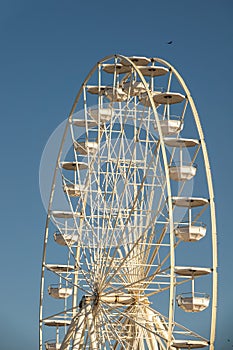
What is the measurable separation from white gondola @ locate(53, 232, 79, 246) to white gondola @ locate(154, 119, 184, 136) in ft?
18.1

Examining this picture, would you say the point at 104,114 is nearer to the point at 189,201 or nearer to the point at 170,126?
the point at 170,126

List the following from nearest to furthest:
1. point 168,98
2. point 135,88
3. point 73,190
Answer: point 168,98, point 135,88, point 73,190

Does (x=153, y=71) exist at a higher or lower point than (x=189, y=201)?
higher

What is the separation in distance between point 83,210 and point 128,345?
5.62m

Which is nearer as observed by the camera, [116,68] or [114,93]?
[116,68]

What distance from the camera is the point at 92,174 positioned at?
173ft

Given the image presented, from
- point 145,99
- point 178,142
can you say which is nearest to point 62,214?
point 145,99

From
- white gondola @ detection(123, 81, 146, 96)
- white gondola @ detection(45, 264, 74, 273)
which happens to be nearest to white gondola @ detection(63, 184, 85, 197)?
white gondola @ detection(45, 264, 74, 273)

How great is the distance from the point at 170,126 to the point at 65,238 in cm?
619

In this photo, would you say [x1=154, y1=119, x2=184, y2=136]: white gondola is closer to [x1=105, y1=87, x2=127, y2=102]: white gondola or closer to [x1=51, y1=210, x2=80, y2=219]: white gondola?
[x1=105, y1=87, x2=127, y2=102]: white gondola

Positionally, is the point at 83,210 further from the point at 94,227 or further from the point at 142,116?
the point at 142,116

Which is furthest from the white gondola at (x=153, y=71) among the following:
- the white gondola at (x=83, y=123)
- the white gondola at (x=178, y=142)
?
the white gondola at (x=178, y=142)

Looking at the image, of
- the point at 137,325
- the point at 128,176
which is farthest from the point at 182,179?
the point at 137,325

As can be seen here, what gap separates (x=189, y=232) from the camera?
49.9 meters
